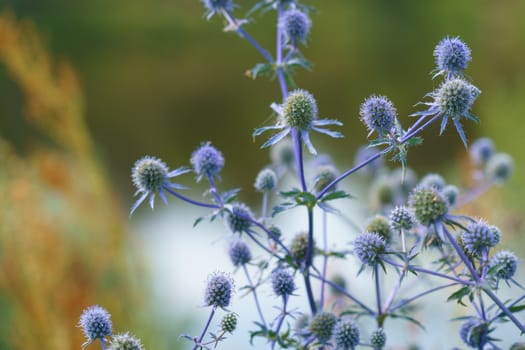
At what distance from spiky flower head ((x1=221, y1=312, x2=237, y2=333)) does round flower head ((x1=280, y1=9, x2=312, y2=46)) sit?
0.71 meters

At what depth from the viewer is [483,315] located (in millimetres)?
1030

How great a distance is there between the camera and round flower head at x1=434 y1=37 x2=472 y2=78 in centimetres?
115

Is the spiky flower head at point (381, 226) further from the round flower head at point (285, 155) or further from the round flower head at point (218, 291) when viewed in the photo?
the round flower head at point (285, 155)

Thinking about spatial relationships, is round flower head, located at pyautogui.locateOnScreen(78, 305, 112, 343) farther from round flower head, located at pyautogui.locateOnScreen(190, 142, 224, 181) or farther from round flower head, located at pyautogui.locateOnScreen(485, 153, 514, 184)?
round flower head, located at pyautogui.locateOnScreen(485, 153, 514, 184)

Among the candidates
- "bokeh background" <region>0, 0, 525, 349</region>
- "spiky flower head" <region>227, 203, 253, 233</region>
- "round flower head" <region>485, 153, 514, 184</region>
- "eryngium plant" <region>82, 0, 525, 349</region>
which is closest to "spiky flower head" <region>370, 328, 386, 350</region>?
"eryngium plant" <region>82, 0, 525, 349</region>

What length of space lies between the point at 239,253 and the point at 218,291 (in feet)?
0.56

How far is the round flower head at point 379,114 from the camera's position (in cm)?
111

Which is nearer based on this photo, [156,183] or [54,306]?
[156,183]

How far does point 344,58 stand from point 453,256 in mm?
9016

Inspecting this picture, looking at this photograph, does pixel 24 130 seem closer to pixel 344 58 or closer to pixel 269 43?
pixel 269 43

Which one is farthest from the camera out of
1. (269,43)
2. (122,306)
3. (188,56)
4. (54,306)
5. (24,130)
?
(188,56)

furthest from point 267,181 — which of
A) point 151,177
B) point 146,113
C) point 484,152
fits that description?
point 146,113

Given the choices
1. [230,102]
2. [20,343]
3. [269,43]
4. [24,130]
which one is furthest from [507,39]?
[20,343]

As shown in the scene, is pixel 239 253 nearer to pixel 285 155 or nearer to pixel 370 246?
pixel 370 246
